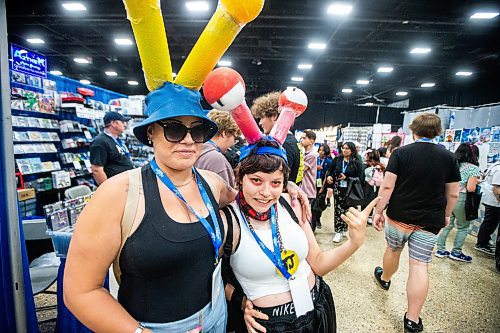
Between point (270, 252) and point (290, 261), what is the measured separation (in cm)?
10

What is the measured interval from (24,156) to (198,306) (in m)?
4.93

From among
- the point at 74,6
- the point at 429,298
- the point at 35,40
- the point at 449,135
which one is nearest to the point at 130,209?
the point at 429,298

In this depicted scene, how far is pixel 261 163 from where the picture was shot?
118cm

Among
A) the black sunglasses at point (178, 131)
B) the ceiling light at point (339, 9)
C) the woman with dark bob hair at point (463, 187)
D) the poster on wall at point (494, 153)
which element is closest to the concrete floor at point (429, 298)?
the woman with dark bob hair at point (463, 187)

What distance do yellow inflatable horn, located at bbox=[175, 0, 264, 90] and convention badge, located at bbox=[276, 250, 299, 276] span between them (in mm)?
784

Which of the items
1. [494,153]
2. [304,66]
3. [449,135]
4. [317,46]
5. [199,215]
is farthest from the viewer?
[304,66]

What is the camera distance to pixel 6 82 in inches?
46.3

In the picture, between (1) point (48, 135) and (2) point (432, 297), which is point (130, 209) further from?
(1) point (48, 135)

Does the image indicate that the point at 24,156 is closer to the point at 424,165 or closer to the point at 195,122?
the point at 195,122

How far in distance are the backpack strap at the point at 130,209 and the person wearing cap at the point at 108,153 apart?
2.64 metres

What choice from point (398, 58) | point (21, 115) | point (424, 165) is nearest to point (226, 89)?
point (424, 165)

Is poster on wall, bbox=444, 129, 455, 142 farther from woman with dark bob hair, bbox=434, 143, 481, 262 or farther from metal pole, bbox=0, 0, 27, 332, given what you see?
metal pole, bbox=0, 0, 27, 332

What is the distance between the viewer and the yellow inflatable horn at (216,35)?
82cm

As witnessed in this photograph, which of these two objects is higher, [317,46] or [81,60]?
[81,60]
